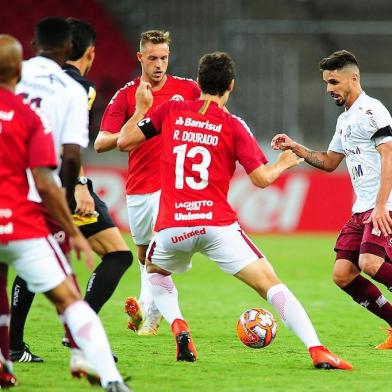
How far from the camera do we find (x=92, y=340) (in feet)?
18.3

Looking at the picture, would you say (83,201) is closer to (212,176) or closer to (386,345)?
(212,176)

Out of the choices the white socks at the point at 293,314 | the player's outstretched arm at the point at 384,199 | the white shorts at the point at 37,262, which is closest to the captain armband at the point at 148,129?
the white socks at the point at 293,314

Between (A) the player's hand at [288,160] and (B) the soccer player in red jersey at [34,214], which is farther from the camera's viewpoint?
(A) the player's hand at [288,160]

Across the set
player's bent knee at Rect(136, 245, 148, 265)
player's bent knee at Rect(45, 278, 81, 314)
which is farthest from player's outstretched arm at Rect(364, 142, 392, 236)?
player's bent knee at Rect(45, 278, 81, 314)

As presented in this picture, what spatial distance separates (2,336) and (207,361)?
170 centimetres

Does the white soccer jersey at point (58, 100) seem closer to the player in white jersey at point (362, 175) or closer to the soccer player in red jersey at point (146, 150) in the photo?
the player in white jersey at point (362, 175)

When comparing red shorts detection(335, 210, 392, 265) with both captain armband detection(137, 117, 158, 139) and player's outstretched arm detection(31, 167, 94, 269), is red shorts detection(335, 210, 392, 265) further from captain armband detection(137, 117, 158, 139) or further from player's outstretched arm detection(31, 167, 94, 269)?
player's outstretched arm detection(31, 167, 94, 269)

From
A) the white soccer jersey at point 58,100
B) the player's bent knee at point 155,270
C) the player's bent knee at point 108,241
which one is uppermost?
the white soccer jersey at point 58,100

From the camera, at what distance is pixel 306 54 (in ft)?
79.0

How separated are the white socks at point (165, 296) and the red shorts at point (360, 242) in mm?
1605

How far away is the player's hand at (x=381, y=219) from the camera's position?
8062 mm

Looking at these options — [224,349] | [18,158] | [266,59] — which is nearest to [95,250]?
[224,349]

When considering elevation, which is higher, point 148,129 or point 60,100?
point 60,100

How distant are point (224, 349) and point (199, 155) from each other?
192cm
